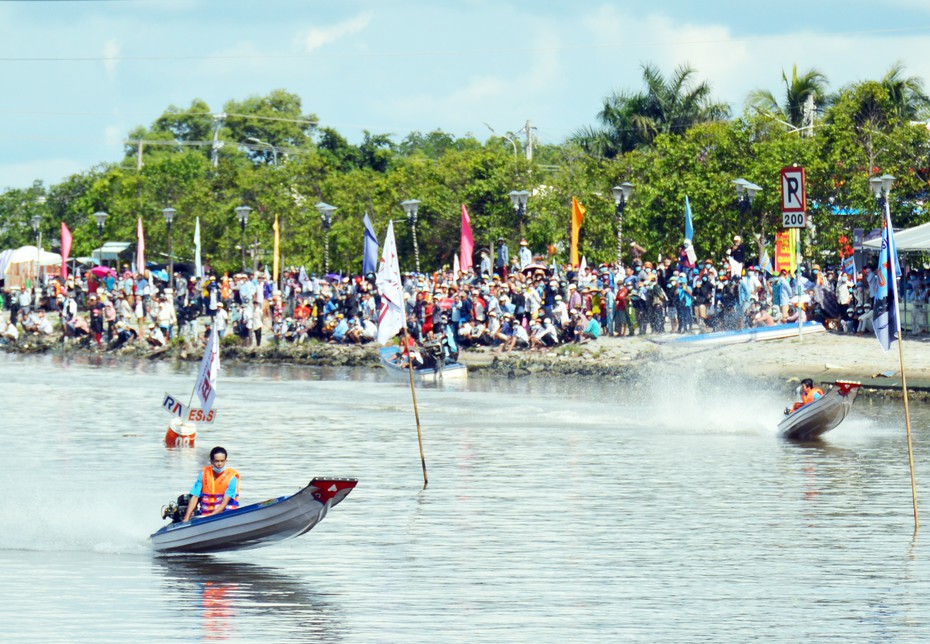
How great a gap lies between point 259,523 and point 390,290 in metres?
6.31

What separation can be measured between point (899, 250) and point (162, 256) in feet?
172

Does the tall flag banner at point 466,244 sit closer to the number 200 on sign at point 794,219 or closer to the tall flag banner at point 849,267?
the tall flag banner at point 849,267

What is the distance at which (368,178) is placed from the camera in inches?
2992

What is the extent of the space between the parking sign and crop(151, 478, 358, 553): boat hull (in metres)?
22.8

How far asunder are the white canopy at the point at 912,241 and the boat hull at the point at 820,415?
Result: 783 centimetres

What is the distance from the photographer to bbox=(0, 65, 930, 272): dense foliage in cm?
4878

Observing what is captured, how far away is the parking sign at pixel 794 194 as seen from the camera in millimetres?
38156

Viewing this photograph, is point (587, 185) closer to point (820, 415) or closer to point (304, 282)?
point (304, 282)

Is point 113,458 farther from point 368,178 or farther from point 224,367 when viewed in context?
point 368,178

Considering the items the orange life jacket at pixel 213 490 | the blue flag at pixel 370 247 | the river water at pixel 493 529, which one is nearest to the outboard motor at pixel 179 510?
the orange life jacket at pixel 213 490

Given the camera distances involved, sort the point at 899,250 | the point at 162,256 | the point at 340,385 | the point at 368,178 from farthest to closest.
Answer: the point at 162,256
the point at 368,178
the point at 340,385
the point at 899,250

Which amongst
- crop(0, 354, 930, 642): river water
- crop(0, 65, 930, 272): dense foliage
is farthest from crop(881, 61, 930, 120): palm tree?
crop(0, 354, 930, 642): river water

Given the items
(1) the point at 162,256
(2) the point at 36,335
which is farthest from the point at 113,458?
(1) the point at 162,256

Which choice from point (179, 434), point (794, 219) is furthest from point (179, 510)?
point (794, 219)
